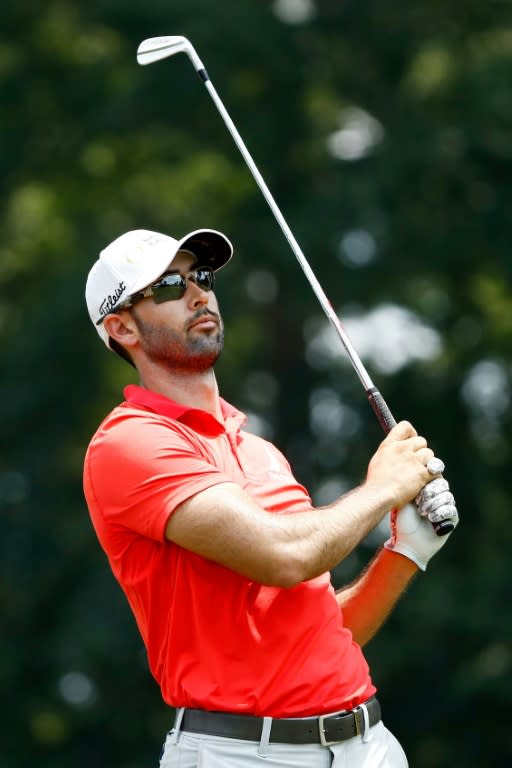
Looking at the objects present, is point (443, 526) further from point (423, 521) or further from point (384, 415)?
point (384, 415)

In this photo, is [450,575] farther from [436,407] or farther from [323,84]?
[323,84]

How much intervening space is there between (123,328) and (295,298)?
9.36 m

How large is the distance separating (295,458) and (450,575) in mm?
1805

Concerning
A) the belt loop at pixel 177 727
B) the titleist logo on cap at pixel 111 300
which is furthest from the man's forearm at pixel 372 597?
the titleist logo on cap at pixel 111 300

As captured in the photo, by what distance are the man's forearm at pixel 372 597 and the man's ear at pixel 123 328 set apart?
78 cm

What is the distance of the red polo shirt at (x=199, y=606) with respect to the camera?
326 cm

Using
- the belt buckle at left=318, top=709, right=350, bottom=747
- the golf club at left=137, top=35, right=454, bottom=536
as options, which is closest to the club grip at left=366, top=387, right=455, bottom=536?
the golf club at left=137, top=35, right=454, bottom=536

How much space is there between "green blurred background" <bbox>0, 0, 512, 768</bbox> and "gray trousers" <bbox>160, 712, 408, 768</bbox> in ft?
29.4

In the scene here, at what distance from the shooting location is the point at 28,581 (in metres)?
13.7

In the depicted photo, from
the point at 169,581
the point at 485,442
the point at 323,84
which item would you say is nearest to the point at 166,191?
the point at 323,84

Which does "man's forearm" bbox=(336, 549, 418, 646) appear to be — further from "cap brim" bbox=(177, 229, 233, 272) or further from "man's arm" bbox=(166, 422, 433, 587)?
"cap brim" bbox=(177, 229, 233, 272)

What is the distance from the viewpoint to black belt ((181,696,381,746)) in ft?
10.7

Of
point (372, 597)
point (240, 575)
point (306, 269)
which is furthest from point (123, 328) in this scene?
point (372, 597)

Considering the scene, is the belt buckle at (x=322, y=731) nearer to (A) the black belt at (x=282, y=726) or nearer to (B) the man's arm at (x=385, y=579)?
(A) the black belt at (x=282, y=726)
